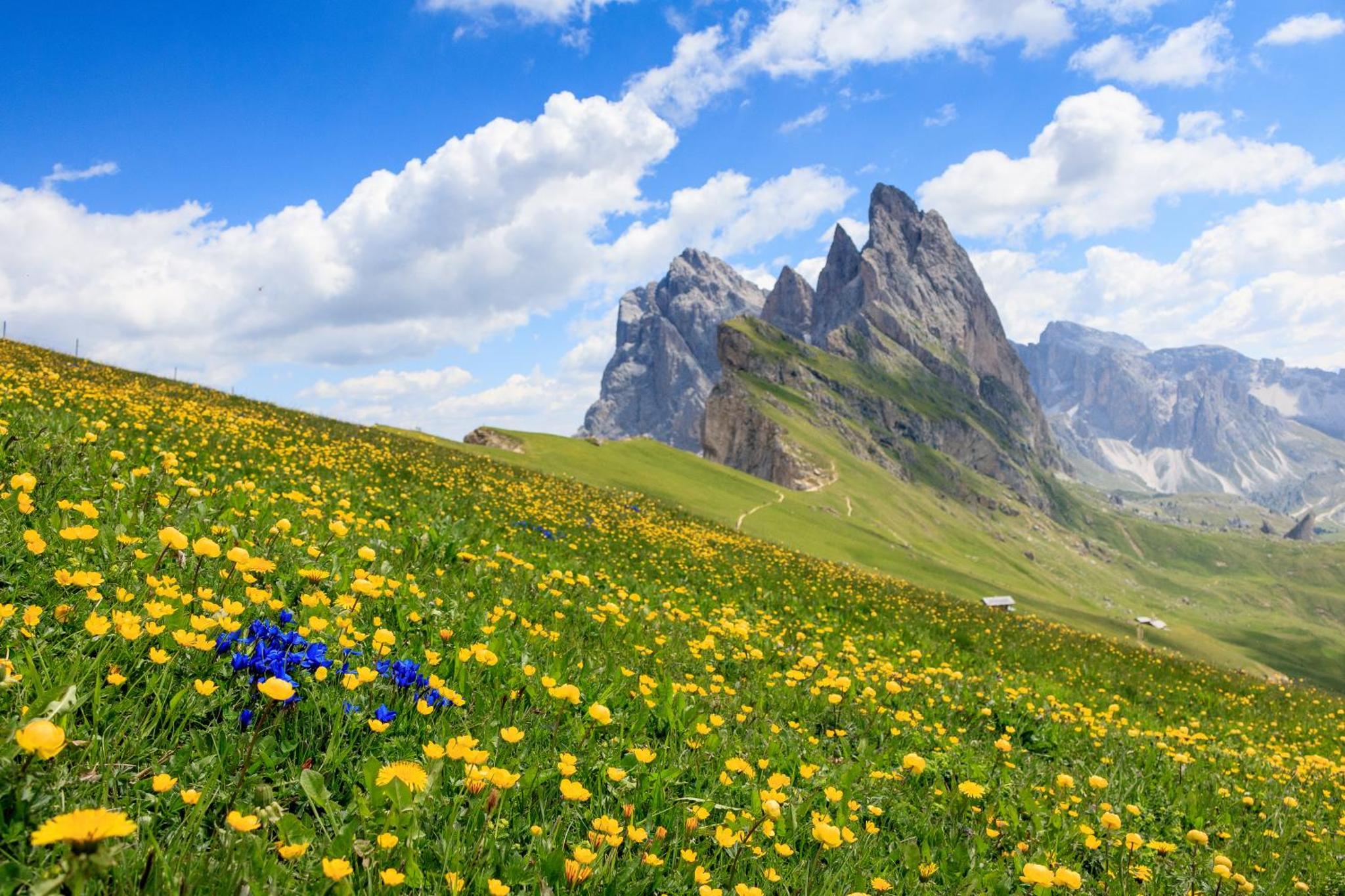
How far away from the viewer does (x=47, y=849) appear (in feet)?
9.12

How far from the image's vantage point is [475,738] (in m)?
4.70

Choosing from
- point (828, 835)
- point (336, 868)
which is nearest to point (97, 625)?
point (336, 868)

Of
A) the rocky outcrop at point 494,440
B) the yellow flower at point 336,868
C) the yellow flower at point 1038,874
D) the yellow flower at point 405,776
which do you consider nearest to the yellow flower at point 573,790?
the yellow flower at point 405,776

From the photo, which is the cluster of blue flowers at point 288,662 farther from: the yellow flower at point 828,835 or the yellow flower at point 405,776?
the yellow flower at point 828,835

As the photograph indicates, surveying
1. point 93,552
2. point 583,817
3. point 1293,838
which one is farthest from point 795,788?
point 1293,838

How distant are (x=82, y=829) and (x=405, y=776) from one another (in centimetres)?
158

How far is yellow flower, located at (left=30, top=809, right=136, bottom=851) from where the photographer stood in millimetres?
1974

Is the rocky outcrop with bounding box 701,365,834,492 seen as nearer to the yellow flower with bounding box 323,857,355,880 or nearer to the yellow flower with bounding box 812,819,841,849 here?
the yellow flower with bounding box 812,819,841,849

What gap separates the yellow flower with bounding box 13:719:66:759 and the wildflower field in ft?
0.05

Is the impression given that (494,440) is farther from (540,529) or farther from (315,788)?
(315,788)

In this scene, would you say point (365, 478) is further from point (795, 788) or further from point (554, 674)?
point (795, 788)

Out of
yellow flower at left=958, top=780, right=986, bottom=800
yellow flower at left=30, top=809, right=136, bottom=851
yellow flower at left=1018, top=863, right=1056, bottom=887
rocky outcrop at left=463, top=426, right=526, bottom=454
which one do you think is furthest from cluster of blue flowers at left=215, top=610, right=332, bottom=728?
rocky outcrop at left=463, top=426, right=526, bottom=454

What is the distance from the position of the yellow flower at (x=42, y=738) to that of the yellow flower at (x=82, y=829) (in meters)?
0.52

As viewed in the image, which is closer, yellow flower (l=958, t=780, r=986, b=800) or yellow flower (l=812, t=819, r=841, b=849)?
yellow flower (l=812, t=819, r=841, b=849)
